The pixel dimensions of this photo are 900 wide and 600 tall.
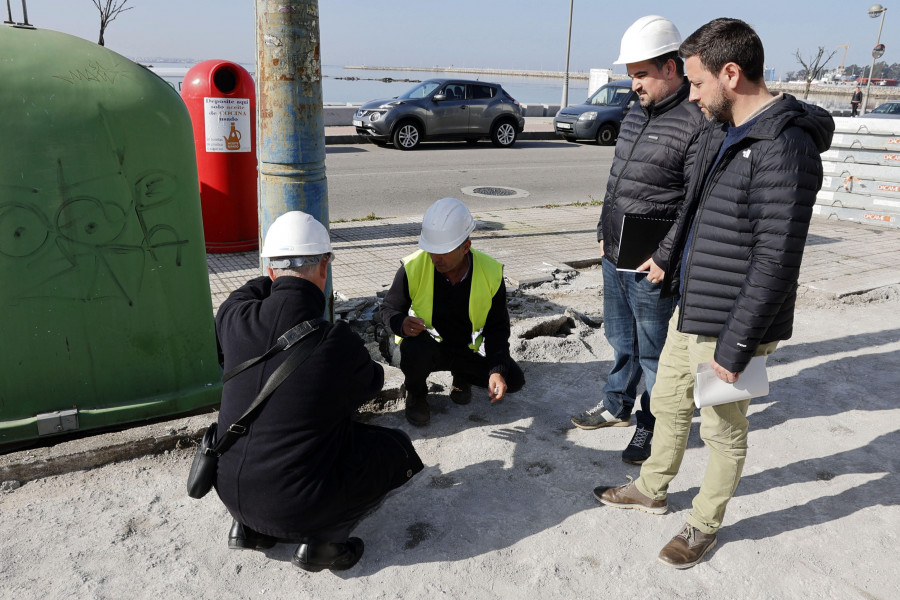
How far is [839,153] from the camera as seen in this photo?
344 inches

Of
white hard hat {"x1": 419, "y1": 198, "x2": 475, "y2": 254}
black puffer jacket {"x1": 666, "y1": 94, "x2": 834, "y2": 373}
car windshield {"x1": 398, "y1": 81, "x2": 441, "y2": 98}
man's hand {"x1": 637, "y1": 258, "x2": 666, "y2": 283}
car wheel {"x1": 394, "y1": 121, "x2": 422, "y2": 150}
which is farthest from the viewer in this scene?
car windshield {"x1": 398, "y1": 81, "x2": 441, "y2": 98}

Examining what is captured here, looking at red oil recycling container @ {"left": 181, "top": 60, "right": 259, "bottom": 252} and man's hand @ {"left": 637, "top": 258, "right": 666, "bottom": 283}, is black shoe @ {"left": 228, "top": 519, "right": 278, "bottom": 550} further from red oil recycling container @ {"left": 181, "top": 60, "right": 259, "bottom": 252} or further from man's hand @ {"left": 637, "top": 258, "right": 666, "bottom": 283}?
red oil recycling container @ {"left": 181, "top": 60, "right": 259, "bottom": 252}

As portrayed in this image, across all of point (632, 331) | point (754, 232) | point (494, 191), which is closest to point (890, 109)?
point (494, 191)

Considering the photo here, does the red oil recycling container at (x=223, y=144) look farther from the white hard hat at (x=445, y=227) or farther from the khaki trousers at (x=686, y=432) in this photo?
the khaki trousers at (x=686, y=432)

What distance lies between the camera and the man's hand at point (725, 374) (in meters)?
2.35

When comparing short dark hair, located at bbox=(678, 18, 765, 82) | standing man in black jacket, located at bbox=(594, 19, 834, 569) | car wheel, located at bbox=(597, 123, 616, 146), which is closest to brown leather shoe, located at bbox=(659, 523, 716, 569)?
standing man in black jacket, located at bbox=(594, 19, 834, 569)

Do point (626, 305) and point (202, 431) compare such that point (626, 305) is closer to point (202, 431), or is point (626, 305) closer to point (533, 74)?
point (202, 431)

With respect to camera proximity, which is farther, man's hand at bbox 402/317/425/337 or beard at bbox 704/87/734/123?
man's hand at bbox 402/317/425/337

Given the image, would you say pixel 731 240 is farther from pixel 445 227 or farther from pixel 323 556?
pixel 323 556

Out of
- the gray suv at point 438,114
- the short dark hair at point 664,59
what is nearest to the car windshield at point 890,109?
the gray suv at point 438,114

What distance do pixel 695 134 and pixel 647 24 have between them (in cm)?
51

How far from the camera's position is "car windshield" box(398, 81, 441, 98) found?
15.9 metres

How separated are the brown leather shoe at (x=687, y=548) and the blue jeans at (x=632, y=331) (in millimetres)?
742

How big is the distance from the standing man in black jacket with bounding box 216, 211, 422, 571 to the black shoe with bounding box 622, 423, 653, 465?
132cm
